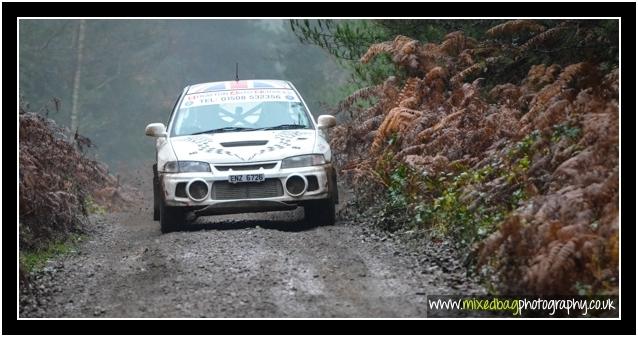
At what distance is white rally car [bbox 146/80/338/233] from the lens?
10.9 m

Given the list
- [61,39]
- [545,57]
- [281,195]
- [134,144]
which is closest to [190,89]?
[281,195]

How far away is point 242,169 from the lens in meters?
11.0

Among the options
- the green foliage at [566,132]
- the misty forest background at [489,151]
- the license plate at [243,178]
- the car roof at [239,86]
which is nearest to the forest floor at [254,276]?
the misty forest background at [489,151]

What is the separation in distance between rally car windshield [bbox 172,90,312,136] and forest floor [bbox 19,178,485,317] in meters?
1.54

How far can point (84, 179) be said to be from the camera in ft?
51.4

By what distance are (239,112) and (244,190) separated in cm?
174

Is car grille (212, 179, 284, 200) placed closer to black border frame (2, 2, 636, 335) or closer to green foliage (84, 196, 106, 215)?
black border frame (2, 2, 636, 335)

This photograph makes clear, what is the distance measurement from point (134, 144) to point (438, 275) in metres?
45.0

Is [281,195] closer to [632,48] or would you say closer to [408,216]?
[408,216]

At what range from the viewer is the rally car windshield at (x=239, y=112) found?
12055mm

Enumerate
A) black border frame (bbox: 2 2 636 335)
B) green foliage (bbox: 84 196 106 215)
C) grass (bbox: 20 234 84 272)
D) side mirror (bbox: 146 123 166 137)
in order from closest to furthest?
1. black border frame (bbox: 2 2 636 335)
2. grass (bbox: 20 234 84 272)
3. side mirror (bbox: 146 123 166 137)
4. green foliage (bbox: 84 196 106 215)

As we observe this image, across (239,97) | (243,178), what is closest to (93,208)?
(239,97)

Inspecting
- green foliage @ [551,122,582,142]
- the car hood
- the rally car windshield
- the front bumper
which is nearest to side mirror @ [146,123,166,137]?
the rally car windshield

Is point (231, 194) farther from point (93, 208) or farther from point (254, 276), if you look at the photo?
point (93, 208)
